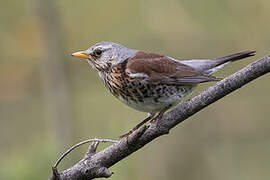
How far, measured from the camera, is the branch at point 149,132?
12.1 feet

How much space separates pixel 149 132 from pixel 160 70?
147 centimetres

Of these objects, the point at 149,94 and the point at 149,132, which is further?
the point at 149,94

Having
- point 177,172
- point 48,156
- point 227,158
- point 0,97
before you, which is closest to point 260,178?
point 227,158

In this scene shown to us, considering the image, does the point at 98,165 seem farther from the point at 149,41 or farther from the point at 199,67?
the point at 149,41

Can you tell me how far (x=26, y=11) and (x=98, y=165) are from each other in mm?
4822

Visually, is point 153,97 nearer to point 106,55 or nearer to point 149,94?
point 149,94

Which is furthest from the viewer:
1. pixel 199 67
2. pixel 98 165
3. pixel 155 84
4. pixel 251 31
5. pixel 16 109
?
pixel 16 109

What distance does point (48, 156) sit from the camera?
5.78 meters

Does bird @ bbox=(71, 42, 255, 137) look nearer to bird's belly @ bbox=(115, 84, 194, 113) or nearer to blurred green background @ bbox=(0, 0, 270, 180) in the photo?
bird's belly @ bbox=(115, 84, 194, 113)

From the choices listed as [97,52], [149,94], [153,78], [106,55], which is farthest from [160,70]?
[97,52]

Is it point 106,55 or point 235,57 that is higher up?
point 106,55

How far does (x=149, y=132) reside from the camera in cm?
392

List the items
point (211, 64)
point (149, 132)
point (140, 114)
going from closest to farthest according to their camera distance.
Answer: point (149, 132), point (211, 64), point (140, 114)

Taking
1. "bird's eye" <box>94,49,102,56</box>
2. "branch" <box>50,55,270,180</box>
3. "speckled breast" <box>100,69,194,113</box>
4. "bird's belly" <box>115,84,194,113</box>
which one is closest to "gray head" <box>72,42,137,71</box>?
"bird's eye" <box>94,49,102,56</box>
